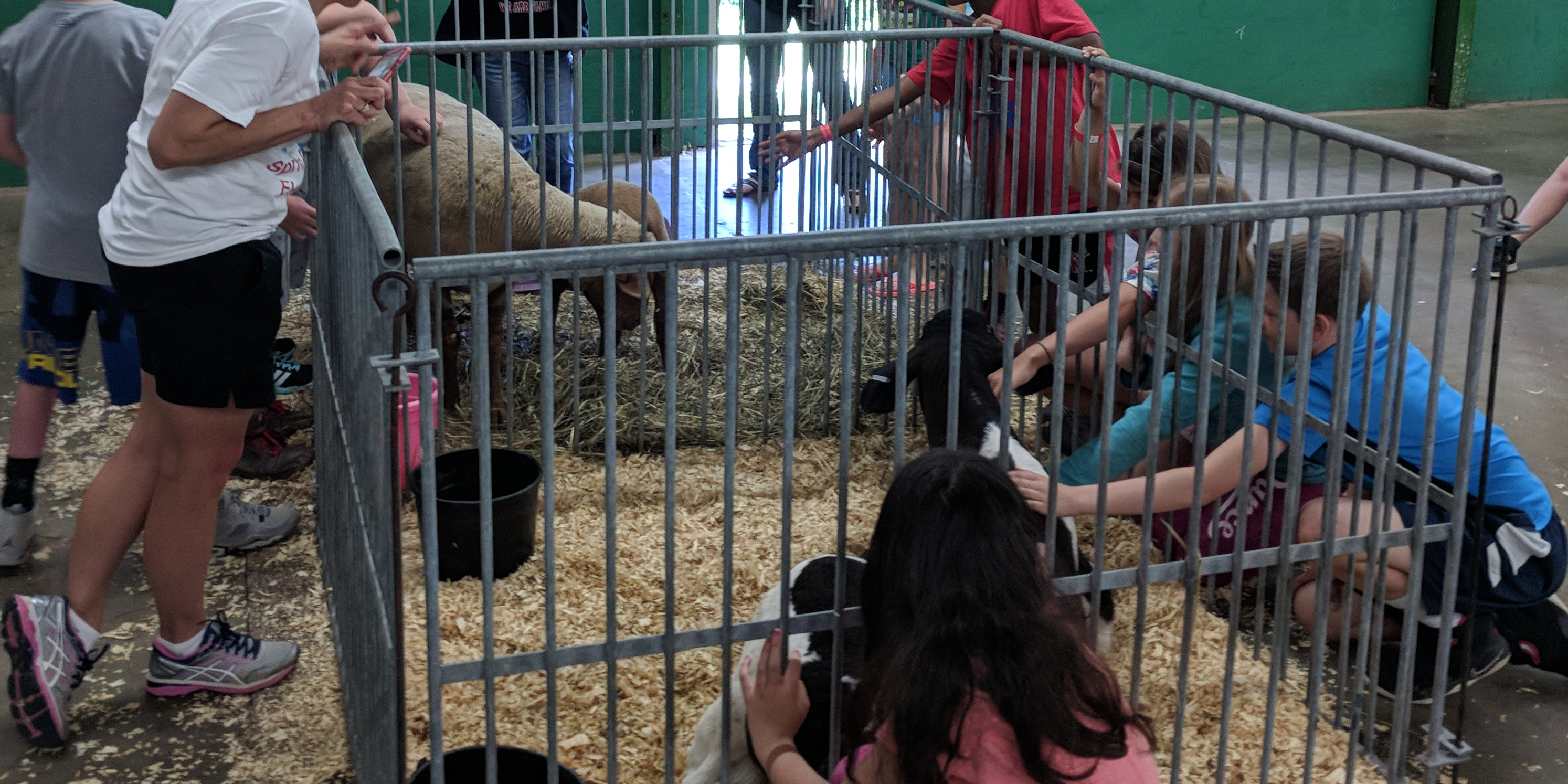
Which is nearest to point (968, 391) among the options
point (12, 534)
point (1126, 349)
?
point (1126, 349)

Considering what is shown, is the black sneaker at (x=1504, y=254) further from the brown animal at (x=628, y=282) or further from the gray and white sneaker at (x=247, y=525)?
the gray and white sneaker at (x=247, y=525)

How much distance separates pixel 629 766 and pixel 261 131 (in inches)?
60.8

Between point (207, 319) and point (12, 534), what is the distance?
155 centimetres

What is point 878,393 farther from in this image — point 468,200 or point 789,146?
point 468,200

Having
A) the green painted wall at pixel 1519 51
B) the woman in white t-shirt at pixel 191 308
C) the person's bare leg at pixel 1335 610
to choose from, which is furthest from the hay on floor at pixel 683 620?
the green painted wall at pixel 1519 51

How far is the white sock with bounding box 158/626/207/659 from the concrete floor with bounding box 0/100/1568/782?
14 centimetres

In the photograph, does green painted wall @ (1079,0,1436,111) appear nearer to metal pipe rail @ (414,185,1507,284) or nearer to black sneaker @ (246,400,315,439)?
black sneaker @ (246,400,315,439)

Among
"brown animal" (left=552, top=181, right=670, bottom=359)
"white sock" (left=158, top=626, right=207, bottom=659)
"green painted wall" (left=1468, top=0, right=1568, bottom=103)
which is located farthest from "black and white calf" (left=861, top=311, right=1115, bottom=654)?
"green painted wall" (left=1468, top=0, right=1568, bottom=103)

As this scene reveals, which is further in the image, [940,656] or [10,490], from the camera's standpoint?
[10,490]

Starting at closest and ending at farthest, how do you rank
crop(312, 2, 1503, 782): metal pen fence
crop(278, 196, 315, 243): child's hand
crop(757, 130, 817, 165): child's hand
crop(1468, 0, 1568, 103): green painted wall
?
crop(312, 2, 1503, 782): metal pen fence, crop(278, 196, 315, 243): child's hand, crop(757, 130, 817, 165): child's hand, crop(1468, 0, 1568, 103): green painted wall

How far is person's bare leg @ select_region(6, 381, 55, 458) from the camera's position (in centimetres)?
393

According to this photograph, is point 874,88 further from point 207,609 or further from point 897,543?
point 897,543

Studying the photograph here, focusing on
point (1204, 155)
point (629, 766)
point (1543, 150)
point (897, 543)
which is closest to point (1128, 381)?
point (1204, 155)

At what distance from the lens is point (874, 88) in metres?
5.51
